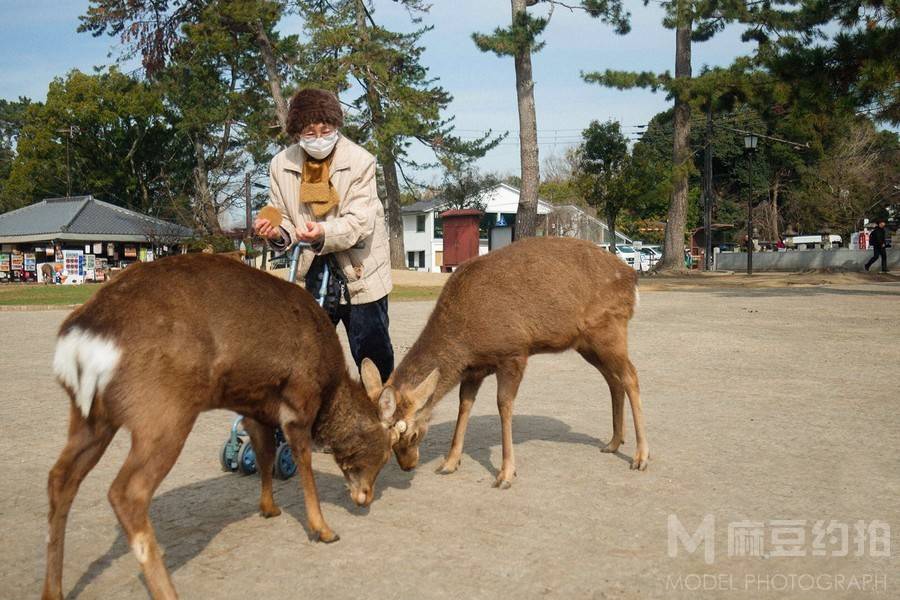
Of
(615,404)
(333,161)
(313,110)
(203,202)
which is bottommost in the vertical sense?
(615,404)

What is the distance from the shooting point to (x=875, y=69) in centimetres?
1741

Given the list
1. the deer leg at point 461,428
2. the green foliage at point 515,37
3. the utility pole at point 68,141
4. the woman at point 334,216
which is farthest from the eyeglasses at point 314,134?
the utility pole at point 68,141

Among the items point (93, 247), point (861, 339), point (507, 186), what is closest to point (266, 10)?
point (93, 247)

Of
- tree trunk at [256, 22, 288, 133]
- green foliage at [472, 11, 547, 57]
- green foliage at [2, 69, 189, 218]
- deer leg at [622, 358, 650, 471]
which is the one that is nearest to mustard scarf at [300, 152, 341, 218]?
deer leg at [622, 358, 650, 471]

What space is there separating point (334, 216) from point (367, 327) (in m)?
0.82

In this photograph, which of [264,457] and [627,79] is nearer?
[264,457]

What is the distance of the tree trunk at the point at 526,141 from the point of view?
91.6 ft

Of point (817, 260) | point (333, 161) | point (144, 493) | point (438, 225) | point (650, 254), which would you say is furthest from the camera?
point (438, 225)

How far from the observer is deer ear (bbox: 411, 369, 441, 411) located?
5.33 m

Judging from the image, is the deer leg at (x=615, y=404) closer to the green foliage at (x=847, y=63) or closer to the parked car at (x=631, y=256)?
the green foliage at (x=847, y=63)

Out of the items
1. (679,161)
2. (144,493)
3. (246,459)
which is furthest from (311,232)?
(679,161)

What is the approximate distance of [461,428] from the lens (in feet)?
19.6

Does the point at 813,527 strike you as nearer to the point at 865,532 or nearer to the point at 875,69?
the point at 865,532

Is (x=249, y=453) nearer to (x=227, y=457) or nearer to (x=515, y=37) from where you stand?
(x=227, y=457)
